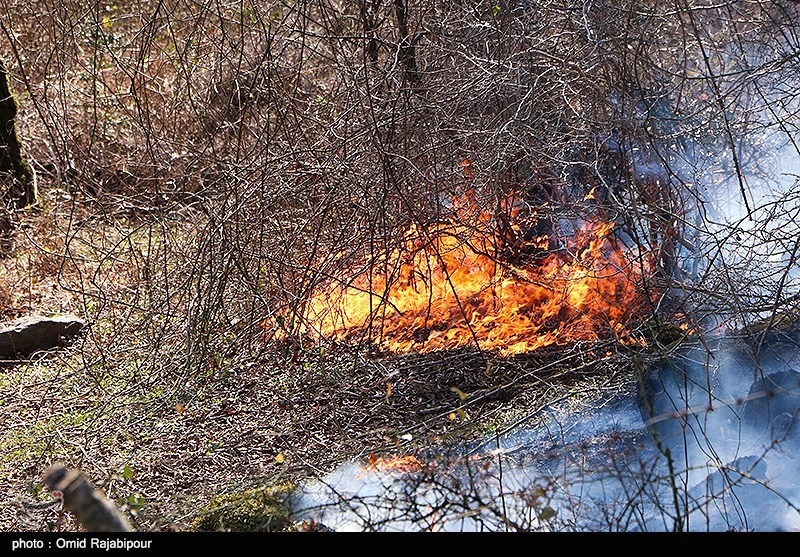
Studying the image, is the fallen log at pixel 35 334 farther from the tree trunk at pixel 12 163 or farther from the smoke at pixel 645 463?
the smoke at pixel 645 463

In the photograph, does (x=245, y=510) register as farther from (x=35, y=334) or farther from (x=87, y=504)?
(x=35, y=334)

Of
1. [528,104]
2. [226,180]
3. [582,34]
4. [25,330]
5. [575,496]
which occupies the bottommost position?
[575,496]

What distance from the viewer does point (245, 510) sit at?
4.91 m

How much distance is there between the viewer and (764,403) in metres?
5.38

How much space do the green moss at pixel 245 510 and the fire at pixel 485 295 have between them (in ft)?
4.94

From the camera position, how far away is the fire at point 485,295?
6336mm

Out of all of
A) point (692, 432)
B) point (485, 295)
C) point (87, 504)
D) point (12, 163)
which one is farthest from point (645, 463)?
point (12, 163)

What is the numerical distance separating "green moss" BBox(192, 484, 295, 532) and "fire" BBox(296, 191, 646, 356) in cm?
150

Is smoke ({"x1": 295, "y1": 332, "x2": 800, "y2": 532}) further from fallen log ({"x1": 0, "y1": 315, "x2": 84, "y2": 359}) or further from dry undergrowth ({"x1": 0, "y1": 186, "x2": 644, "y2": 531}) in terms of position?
fallen log ({"x1": 0, "y1": 315, "x2": 84, "y2": 359})

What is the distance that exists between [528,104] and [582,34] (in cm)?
53

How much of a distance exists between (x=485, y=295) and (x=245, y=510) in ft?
8.11

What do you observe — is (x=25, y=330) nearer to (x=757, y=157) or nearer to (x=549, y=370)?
(x=549, y=370)

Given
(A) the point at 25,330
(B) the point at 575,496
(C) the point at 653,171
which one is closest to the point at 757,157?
(C) the point at 653,171
